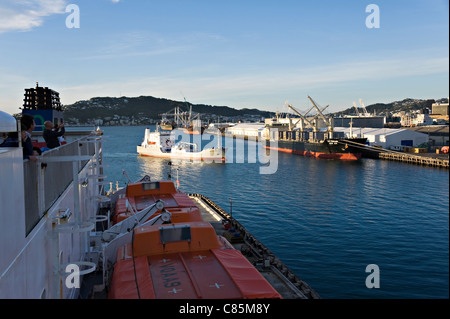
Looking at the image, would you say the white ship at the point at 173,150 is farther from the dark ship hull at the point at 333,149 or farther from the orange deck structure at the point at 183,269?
the orange deck structure at the point at 183,269

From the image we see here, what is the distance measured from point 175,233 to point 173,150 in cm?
6941

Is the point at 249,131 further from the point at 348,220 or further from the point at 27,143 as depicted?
the point at 27,143

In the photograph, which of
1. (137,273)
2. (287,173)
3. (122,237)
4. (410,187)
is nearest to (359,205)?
(410,187)

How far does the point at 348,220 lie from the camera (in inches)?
1203

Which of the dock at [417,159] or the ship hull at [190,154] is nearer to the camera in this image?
the dock at [417,159]

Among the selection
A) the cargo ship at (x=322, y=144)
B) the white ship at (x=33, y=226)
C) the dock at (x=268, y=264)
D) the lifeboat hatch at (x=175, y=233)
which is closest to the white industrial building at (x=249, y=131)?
the cargo ship at (x=322, y=144)

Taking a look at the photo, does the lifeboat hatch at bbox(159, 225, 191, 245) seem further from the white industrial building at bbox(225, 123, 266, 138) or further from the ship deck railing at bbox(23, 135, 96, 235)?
the white industrial building at bbox(225, 123, 266, 138)

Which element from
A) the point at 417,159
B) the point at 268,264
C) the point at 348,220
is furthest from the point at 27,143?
the point at 417,159

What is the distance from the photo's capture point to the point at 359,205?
117 feet

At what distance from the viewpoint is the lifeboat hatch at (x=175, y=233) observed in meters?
10.8

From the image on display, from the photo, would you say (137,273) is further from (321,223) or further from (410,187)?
(410,187)

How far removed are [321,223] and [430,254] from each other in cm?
876

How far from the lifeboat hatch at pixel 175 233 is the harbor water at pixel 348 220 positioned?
6502mm

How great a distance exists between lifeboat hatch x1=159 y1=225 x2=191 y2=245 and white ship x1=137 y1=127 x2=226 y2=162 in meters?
60.6
